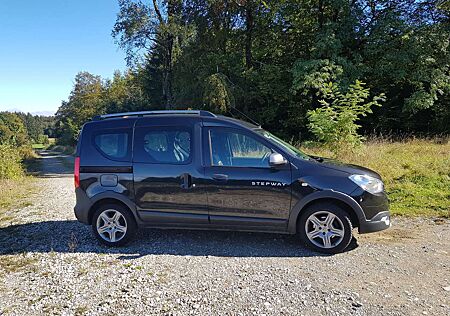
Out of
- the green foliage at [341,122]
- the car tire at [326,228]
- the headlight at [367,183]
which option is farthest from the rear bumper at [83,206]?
the green foliage at [341,122]

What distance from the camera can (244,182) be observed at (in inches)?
177

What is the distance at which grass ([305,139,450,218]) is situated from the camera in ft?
21.0

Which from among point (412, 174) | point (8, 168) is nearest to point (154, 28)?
point (8, 168)

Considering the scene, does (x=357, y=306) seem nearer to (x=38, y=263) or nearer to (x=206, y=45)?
(x=38, y=263)

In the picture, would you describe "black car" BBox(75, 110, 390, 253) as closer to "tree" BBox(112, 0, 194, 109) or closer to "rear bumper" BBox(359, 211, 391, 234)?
"rear bumper" BBox(359, 211, 391, 234)

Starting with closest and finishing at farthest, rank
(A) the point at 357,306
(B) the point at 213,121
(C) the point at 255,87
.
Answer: (A) the point at 357,306
(B) the point at 213,121
(C) the point at 255,87

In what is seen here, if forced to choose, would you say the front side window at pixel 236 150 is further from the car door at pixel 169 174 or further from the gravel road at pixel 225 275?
the gravel road at pixel 225 275

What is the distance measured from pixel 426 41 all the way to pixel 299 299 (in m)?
18.4

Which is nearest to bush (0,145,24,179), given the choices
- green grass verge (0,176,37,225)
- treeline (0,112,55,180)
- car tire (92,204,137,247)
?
treeline (0,112,55,180)

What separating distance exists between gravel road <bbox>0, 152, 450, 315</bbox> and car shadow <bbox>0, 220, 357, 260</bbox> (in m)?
0.02

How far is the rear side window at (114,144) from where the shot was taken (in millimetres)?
4914

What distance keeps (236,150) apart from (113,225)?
7.43 feet

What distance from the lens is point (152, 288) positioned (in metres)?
3.60

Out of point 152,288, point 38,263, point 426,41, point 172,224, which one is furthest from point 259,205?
point 426,41
